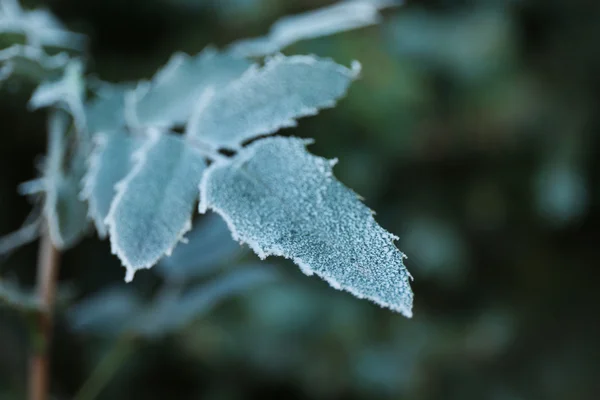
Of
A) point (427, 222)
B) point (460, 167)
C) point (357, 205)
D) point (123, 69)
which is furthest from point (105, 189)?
point (460, 167)

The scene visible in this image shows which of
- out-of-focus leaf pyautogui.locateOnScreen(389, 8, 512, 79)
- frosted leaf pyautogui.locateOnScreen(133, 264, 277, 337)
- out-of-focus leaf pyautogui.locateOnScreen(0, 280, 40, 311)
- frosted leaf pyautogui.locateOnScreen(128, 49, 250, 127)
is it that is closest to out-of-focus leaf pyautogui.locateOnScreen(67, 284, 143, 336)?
frosted leaf pyautogui.locateOnScreen(133, 264, 277, 337)

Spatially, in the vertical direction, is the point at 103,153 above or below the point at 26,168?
above

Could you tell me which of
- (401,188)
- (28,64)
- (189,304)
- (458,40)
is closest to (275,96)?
(28,64)

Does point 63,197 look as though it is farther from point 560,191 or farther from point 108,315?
point 560,191

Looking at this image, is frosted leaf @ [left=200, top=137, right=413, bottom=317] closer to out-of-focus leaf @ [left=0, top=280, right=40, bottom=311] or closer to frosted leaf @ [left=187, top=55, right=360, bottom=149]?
frosted leaf @ [left=187, top=55, right=360, bottom=149]

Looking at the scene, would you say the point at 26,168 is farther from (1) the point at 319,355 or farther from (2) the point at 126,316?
(2) the point at 126,316

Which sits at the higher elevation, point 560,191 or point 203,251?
point 203,251
